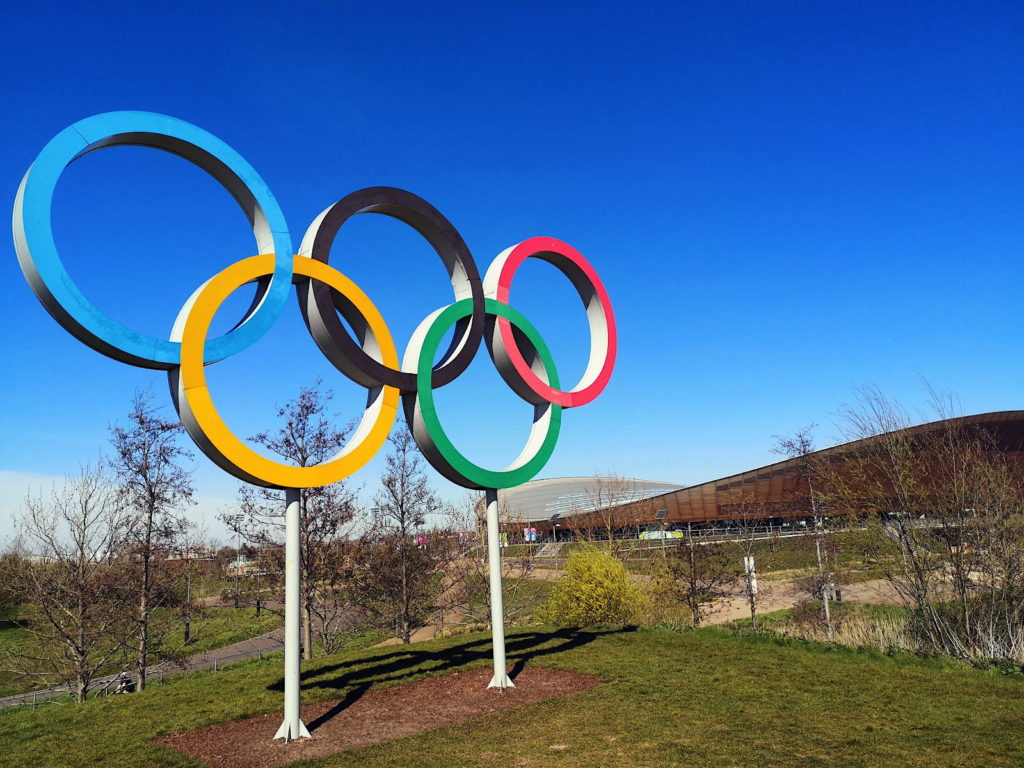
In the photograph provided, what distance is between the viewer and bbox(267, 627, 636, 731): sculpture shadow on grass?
1101 cm

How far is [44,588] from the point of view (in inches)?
707

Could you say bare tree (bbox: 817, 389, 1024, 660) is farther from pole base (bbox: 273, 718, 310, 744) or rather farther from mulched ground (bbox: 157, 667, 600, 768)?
pole base (bbox: 273, 718, 310, 744)

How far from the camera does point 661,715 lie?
868 centimetres

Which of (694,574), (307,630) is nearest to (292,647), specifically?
(307,630)

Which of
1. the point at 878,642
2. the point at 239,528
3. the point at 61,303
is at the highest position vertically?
the point at 61,303

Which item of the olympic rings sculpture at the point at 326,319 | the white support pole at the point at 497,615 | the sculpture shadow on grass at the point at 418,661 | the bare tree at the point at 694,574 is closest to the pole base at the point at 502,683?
the white support pole at the point at 497,615

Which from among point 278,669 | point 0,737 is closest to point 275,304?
point 0,737

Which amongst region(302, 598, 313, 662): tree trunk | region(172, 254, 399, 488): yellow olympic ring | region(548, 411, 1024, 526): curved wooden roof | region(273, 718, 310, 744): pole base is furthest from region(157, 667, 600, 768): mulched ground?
region(548, 411, 1024, 526): curved wooden roof

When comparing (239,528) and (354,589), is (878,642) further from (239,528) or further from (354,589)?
(239,528)

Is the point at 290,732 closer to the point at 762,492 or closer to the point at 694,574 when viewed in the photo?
the point at 694,574

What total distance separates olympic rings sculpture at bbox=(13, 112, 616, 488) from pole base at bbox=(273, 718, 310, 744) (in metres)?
3.01

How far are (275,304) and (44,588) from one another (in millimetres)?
14941

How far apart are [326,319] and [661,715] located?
6967 mm

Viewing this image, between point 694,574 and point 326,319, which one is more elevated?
point 326,319
